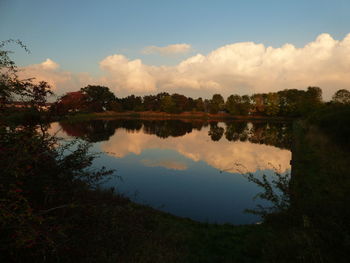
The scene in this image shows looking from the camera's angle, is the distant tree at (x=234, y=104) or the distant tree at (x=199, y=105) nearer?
the distant tree at (x=234, y=104)

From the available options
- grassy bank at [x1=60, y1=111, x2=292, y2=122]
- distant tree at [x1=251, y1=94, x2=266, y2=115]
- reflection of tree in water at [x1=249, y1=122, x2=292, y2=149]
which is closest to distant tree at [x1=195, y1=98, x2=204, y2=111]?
grassy bank at [x1=60, y1=111, x2=292, y2=122]

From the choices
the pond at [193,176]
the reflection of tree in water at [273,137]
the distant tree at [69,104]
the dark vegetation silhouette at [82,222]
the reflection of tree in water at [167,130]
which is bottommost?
the pond at [193,176]

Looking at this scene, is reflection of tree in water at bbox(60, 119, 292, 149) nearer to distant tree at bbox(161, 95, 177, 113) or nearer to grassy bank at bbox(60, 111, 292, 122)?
grassy bank at bbox(60, 111, 292, 122)

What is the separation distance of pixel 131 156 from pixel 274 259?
72.3 feet

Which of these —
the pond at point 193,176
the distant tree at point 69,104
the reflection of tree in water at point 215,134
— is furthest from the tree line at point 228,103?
the distant tree at point 69,104

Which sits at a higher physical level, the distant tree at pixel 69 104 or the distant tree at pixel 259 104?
the distant tree at pixel 259 104

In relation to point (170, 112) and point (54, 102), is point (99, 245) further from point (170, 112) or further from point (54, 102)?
point (170, 112)

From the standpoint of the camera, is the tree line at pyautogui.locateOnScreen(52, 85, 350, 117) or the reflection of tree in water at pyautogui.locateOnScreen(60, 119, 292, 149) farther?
the tree line at pyautogui.locateOnScreen(52, 85, 350, 117)

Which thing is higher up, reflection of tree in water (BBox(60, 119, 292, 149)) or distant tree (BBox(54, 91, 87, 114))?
distant tree (BBox(54, 91, 87, 114))

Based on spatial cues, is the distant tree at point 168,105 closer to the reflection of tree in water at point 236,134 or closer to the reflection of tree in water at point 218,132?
the reflection of tree in water at point 218,132

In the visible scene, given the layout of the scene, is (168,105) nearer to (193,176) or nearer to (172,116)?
(172,116)

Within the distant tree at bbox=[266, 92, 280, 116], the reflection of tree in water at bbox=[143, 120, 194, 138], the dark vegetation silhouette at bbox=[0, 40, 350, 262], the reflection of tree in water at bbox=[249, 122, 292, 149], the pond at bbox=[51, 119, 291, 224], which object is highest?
the distant tree at bbox=[266, 92, 280, 116]

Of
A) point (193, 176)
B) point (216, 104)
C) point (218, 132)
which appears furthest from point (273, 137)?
point (216, 104)

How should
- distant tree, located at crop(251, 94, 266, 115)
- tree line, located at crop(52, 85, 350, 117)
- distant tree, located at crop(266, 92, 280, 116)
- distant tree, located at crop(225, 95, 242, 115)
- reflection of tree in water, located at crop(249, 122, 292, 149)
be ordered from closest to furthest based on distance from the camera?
reflection of tree in water, located at crop(249, 122, 292, 149)
tree line, located at crop(52, 85, 350, 117)
distant tree, located at crop(266, 92, 280, 116)
distant tree, located at crop(251, 94, 266, 115)
distant tree, located at crop(225, 95, 242, 115)
